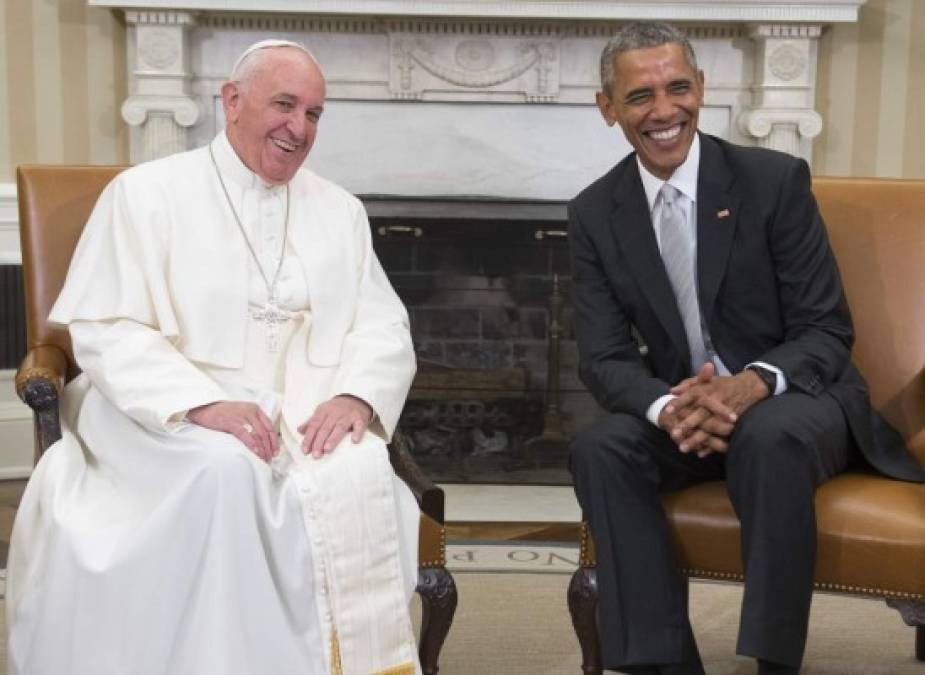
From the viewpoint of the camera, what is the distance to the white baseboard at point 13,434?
213 inches

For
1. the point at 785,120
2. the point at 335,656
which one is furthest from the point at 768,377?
the point at 785,120

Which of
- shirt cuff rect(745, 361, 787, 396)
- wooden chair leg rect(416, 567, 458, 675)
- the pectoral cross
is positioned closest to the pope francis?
the pectoral cross

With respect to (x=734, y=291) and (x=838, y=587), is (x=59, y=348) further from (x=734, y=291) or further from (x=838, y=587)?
(x=838, y=587)

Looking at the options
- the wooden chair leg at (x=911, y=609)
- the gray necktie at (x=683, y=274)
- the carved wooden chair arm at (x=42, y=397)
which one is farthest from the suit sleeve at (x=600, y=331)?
the carved wooden chair arm at (x=42, y=397)

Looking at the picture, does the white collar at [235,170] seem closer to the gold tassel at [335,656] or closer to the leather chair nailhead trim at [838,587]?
the gold tassel at [335,656]

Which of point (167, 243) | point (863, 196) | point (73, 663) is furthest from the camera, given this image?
point (863, 196)

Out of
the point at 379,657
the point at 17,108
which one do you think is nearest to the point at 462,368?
the point at 17,108

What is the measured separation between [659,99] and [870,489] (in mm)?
914

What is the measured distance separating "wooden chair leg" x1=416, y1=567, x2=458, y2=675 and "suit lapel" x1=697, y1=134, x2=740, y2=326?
0.79 m

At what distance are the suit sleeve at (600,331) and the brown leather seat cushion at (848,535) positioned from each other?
0.28 m

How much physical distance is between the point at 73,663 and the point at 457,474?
2.84m

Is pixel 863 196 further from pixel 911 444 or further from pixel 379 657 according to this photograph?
pixel 379 657

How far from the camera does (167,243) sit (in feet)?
9.98

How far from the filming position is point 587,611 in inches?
117
